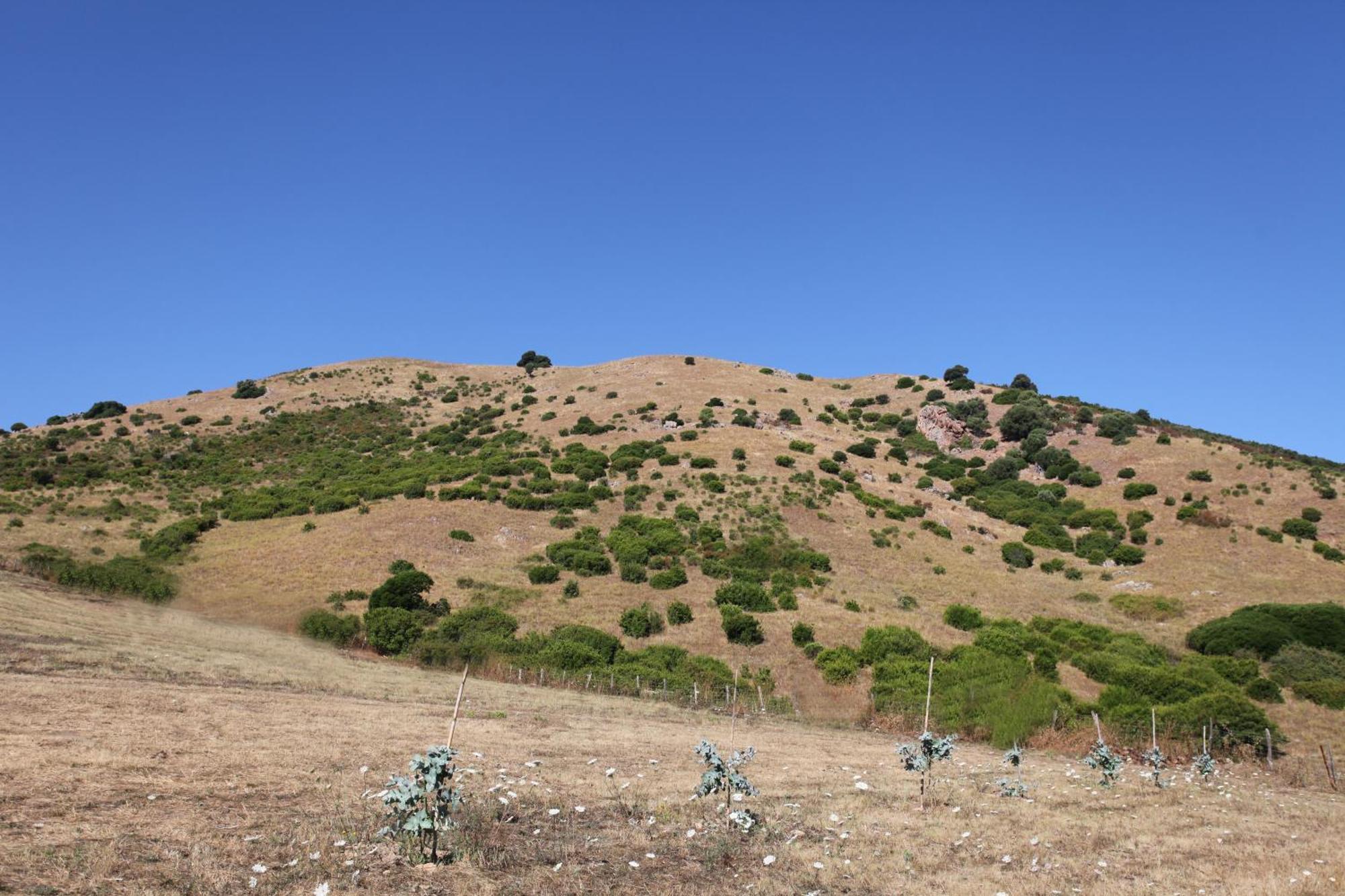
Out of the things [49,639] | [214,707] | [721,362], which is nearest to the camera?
[214,707]

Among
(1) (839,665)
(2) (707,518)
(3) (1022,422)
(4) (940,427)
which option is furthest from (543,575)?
(3) (1022,422)

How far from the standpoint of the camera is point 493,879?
9.15 meters

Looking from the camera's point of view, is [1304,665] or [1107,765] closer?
[1107,765]

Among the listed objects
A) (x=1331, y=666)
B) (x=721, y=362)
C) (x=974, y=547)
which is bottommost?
(x=1331, y=666)

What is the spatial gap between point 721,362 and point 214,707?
10621 centimetres

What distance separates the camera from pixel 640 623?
42.8 meters

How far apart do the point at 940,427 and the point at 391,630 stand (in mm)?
78147

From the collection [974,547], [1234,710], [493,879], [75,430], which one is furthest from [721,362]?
[493,879]

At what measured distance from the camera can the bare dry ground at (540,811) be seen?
360 inches

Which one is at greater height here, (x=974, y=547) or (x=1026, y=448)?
(x=1026, y=448)

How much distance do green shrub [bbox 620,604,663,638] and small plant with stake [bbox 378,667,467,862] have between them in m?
32.7

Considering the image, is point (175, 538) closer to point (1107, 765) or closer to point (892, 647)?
point (892, 647)

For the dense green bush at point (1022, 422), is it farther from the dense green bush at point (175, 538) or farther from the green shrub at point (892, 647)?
the dense green bush at point (175, 538)

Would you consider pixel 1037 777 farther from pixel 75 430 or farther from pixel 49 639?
pixel 75 430
